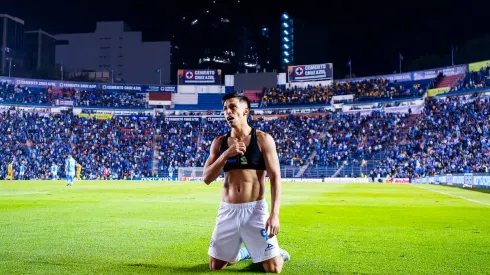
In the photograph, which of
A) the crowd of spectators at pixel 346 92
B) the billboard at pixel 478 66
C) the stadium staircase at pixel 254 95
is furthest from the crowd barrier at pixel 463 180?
the stadium staircase at pixel 254 95

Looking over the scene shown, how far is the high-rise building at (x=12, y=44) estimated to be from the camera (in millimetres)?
97500

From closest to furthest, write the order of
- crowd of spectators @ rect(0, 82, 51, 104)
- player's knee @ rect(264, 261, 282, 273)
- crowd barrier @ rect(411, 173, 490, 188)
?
player's knee @ rect(264, 261, 282, 273) < crowd barrier @ rect(411, 173, 490, 188) < crowd of spectators @ rect(0, 82, 51, 104)

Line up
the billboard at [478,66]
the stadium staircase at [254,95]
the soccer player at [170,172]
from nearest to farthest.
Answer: the soccer player at [170,172], the billboard at [478,66], the stadium staircase at [254,95]

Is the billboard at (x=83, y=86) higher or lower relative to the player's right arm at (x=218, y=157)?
higher

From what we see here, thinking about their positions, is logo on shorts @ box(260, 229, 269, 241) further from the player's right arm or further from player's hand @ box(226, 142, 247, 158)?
player's hand @ box(226, 142, 247, 158)

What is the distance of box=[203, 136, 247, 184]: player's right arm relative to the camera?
541cm

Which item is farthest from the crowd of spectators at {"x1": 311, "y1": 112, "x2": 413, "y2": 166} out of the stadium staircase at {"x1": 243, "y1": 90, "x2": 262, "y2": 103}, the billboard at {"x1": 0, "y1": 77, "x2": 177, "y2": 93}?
the billboard at {"x1": 0, "y1": 77, "x2": 177, "y2": 93}

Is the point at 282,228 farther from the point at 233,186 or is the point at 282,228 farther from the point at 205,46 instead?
the point at 205,46

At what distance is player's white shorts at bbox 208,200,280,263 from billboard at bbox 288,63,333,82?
2825 inches

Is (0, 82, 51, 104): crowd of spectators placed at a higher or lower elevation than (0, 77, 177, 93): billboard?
lower

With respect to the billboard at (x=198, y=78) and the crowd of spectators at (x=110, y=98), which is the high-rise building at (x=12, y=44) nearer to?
the crowd of spectators at (x=110, y=98)

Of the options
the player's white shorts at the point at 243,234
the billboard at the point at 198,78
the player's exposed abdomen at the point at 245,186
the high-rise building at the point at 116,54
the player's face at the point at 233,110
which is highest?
the high-rise building at the point at 116,54

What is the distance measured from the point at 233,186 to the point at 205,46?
118326mm

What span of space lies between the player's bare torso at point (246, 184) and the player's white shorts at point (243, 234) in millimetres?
81
